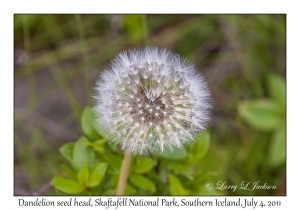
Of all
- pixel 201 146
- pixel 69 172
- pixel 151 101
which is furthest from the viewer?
pixel 201 146

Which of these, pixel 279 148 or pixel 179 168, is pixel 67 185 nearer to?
pixel 179 168

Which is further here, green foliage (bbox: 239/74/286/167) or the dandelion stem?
green foliage (bbox: 239/74/286/167)

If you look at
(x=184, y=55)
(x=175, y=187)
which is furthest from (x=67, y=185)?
(x=184, y=55)

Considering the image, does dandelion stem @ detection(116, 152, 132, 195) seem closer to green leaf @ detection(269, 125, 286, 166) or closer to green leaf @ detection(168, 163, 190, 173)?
green leaf @ detection(168, 163, 190, 173)

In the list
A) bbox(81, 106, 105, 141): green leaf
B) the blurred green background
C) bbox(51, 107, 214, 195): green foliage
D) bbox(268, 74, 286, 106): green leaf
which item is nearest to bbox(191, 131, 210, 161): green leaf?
bbox(51, 107, 214, 195): green foliage
